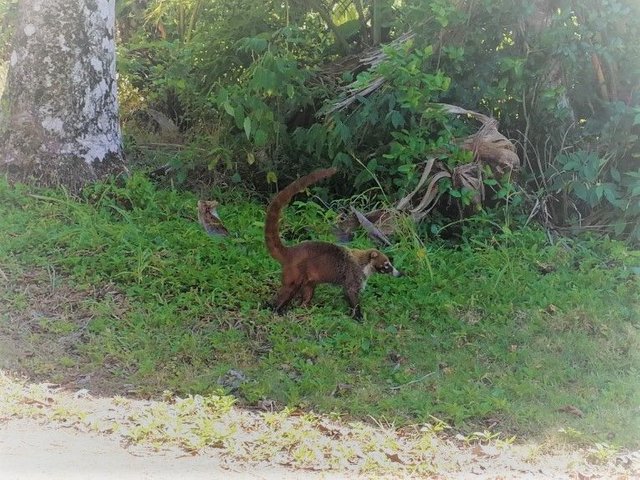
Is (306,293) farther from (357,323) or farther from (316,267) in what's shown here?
(357,323)

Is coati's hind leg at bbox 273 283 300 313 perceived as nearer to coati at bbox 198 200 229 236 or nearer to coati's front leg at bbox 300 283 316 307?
→ coati's front leg at bbox 300 283 316 307

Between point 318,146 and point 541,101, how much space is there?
6.25 ft

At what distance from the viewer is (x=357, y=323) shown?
584 cm

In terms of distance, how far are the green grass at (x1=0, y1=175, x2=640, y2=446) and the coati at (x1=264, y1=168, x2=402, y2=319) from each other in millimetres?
122

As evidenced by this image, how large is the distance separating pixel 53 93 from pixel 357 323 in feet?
10.8

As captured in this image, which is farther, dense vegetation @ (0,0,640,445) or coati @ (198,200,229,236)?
coati @ (198,200,229,236)

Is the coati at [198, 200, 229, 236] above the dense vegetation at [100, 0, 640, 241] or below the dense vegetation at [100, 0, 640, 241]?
below

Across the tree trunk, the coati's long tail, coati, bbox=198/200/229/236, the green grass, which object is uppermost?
the tree trunk

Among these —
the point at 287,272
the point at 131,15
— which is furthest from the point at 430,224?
the point at 131,15

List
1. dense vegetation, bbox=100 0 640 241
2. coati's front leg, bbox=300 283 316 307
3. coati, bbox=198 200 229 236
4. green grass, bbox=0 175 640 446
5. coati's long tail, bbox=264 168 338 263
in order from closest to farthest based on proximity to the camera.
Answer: green grass, bbox=0 175 640 446
coati's long tail, bbox=264 168 338 263
coati's front leg, bbox=300 283 316 307
coati, bbox=198 200 229 236
dense vegetation, bbox=100 0 640 241

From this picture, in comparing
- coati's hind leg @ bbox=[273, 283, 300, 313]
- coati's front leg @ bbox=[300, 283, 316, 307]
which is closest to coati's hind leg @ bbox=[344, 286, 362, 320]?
coati's front leg @ bbox=[300, 283, 316, 307]

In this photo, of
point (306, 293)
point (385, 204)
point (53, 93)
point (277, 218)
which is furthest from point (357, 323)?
point (53, 93)

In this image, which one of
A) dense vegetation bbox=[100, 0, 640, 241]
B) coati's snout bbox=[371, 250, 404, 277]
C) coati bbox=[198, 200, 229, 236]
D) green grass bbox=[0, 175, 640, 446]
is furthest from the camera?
dense vegetation bbox=[100, 0, 640, 241]

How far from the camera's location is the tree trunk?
23.6 feet
